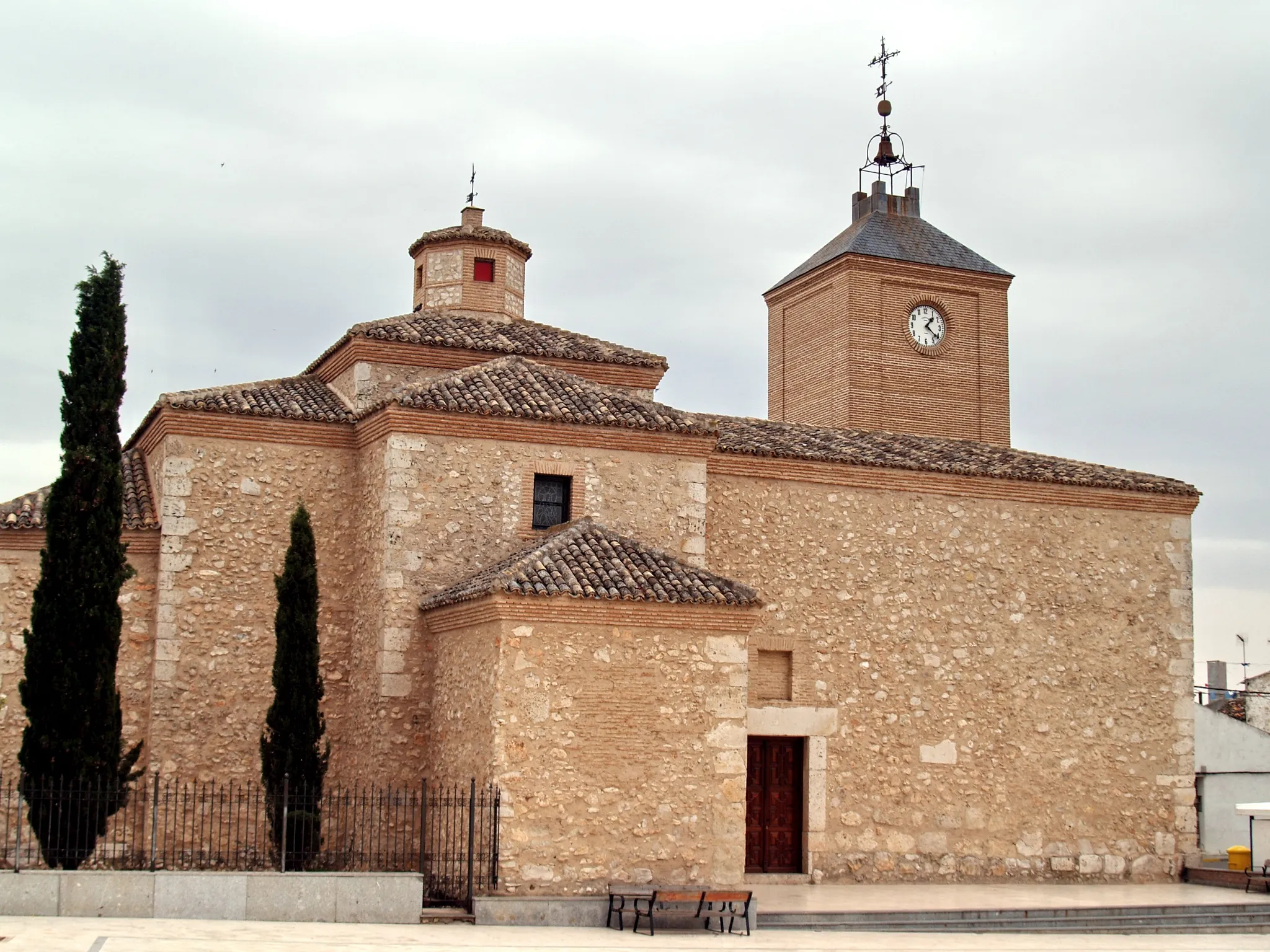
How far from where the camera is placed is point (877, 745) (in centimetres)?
1855

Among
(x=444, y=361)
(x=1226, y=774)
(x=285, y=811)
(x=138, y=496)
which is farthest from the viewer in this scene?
(x=1226, y=774)

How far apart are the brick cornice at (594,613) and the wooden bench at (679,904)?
2635 mm

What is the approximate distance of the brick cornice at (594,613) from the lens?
48.2 feet

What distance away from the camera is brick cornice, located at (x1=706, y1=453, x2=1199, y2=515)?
61.2ft

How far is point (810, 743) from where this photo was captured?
18.2m

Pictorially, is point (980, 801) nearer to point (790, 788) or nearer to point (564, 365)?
point (790, 788)

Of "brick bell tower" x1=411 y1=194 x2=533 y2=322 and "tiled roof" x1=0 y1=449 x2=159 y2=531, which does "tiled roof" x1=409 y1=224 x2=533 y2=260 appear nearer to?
"brick bell tower" x1=411 y1=194 x2=533 y2=322

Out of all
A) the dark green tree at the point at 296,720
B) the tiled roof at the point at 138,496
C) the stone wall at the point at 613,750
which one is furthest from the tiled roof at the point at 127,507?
the stone wall at the point at 613,750

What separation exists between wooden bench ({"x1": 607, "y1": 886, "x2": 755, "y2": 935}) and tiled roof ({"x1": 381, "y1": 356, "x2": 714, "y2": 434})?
540 cm

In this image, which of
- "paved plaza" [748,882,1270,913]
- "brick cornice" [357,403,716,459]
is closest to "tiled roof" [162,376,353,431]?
"brick cornice" [357,403,716,459]

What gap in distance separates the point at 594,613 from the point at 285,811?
3537mm

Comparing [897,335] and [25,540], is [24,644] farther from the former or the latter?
[897,335]

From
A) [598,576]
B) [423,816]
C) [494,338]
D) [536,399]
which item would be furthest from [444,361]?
[423,816]

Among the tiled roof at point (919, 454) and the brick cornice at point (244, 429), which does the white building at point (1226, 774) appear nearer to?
the tiled roof at point (919, 454)
